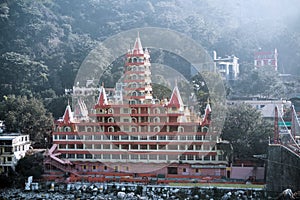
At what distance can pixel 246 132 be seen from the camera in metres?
28.2

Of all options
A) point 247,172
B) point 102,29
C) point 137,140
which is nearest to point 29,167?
point 137,140

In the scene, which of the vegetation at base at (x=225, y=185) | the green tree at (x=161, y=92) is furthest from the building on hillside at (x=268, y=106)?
the vegetation at base at (x=225, y=185)

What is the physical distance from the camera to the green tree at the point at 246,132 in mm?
27891

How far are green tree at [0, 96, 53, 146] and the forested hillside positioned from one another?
513 inches

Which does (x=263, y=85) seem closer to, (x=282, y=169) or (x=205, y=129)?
(x=205, y=129)

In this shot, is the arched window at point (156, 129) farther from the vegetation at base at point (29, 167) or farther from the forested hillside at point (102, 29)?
the forested hillside at point (102, 29)

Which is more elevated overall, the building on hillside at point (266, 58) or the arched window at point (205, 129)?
the building on hillside at point (266, 58)

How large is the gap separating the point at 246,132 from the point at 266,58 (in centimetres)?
2854

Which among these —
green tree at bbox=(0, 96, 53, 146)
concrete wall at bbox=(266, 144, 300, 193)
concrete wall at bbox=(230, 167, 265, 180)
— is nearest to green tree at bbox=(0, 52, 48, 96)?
green tree at bbox=(0, 96, 53, 146)

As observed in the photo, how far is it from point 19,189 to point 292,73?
3925 centimetres

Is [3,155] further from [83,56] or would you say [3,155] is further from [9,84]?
[83,56]

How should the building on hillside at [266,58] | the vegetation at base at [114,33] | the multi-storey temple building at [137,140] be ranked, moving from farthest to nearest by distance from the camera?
1. the building on hillside at [266,58]
2. the vegetation at base at [114,33]
3. the multi-storey temple building at [137,140]

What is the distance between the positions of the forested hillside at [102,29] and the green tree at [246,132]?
23.9 m

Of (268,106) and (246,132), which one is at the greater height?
(268,106)
